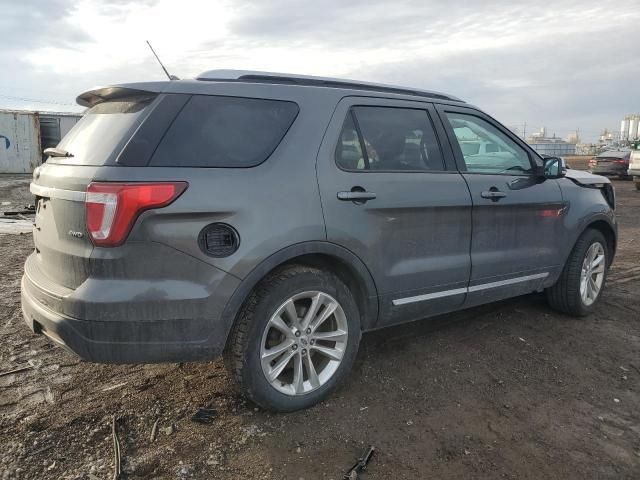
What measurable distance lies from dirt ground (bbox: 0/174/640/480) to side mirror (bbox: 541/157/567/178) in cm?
133

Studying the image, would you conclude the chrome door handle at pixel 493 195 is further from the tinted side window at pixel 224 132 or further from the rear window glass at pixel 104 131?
the rear window glass at pixel 104 131

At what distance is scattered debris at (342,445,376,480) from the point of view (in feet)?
8.38

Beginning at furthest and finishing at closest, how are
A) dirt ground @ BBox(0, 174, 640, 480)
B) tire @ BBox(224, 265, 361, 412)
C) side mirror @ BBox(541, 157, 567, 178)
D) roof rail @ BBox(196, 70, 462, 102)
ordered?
side mirror @ BBox(541, 157, 567, 178)
roof rail @ BBox(196, 70, 462, 102)
tire @ BBox(224, 265, 361, 412)
dirt ground @ BBox(0, 174, 640, 480)

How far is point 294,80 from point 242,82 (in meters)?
0.40

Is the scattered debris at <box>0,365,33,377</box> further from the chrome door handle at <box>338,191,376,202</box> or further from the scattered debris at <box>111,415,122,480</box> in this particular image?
the chrome door handle at <box>338,191,376,202</box>

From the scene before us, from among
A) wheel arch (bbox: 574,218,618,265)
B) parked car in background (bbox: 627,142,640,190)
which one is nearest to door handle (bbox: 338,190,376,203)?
wheel arch (bbox: 574,218,618,265)

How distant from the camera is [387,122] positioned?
3580mm

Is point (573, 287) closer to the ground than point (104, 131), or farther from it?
closer to the ground

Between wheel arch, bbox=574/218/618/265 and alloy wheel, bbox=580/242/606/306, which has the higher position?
wheel arch, bbox=574/218/618/265

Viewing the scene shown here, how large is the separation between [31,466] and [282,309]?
1417 millimetres

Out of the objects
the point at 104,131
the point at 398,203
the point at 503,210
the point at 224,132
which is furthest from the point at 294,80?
the point at 503,210

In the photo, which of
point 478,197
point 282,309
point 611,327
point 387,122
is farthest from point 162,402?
point 611,327

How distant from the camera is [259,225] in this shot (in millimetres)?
2816

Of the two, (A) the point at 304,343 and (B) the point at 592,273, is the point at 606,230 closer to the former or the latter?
(B) the point at 592,273
